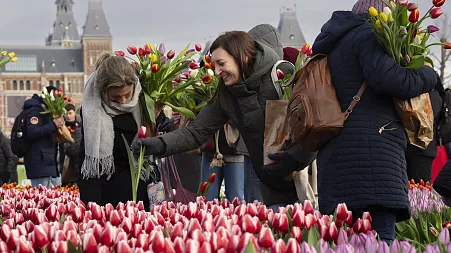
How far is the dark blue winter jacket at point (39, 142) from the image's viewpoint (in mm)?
9750

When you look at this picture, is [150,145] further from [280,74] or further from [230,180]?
[230,180]

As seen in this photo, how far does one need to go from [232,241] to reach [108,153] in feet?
7.67

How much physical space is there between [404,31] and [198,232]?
1449mm

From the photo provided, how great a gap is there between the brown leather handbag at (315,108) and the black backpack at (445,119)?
9.57 feet

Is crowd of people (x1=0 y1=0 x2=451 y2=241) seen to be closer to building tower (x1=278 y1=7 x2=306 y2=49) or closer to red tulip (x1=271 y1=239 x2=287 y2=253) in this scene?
red tulip (x1=271 y1=239 x2=287 y2=253)

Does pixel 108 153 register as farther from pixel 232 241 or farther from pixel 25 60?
pixel 25 60

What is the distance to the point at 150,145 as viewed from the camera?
15.4ft

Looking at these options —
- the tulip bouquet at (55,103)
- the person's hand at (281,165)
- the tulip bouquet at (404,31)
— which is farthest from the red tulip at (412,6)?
the tulip bouquet at (55,103)

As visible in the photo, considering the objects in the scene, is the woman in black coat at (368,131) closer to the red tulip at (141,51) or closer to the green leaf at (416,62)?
the green leaf at (416,62)

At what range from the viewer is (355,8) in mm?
4258

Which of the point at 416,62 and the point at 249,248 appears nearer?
the point at 249,248

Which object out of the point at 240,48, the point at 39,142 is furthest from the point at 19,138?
the point at 240,48

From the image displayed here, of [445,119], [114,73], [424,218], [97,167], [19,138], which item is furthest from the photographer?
[19,138]

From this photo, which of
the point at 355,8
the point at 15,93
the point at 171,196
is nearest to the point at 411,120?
Answer: the point at 355,8
